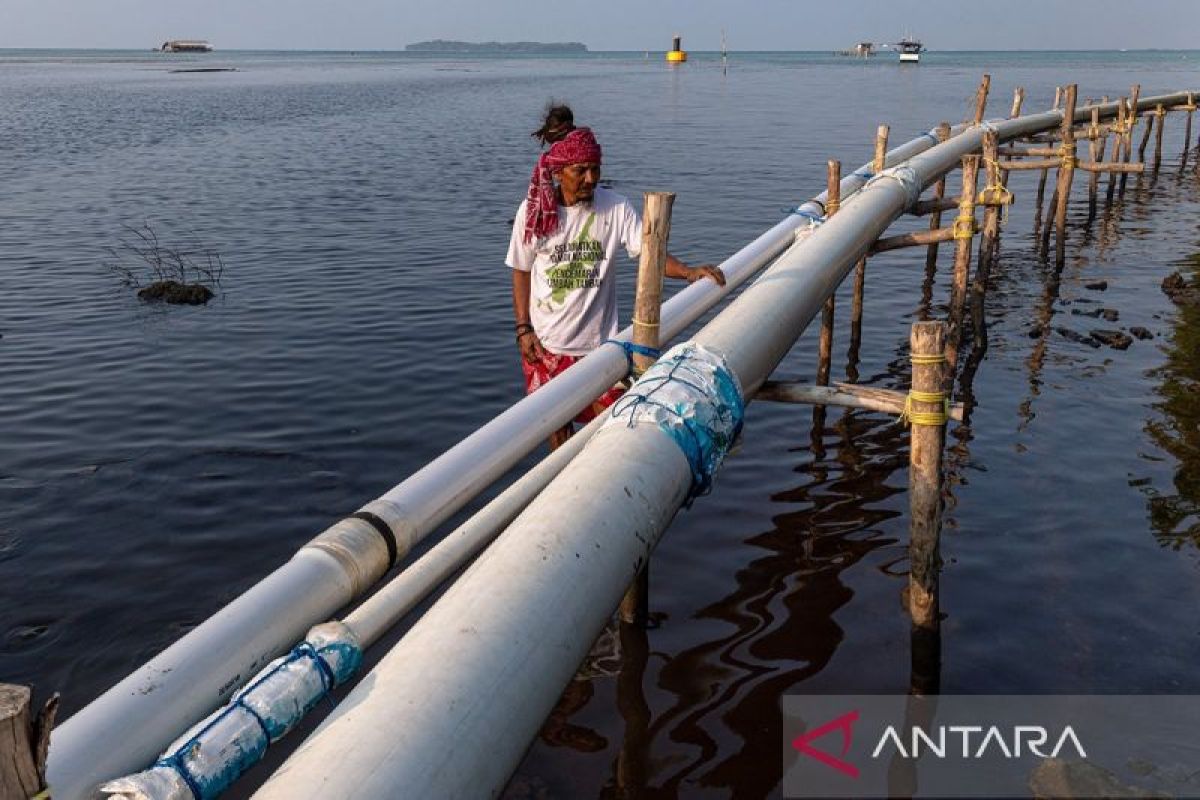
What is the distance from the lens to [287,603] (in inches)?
143

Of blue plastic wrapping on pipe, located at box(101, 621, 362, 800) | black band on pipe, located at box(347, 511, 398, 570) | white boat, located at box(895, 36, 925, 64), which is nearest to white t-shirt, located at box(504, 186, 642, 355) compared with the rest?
black band on pipe, located at box(347, 511, 398, 570)

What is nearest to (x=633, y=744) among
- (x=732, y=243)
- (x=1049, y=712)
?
(x=1049, y=712)

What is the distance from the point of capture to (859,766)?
5.23 m

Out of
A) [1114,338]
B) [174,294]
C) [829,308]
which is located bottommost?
[1114,338]

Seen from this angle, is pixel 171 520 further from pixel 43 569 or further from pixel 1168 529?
pixel 1168 529

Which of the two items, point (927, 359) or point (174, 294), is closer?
point (927, 359)

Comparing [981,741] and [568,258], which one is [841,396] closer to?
[568,258]

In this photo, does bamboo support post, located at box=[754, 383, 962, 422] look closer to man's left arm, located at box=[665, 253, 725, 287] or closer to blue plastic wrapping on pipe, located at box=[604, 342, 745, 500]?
man's left arm, located at box=[665, 253, 725, 287]

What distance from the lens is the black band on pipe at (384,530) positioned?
162 inches

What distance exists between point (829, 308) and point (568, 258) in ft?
16.2

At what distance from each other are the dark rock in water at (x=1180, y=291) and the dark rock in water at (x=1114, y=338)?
249 centimetres

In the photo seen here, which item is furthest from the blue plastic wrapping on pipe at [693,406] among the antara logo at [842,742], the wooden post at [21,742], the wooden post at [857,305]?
the wooden post at [857,305]

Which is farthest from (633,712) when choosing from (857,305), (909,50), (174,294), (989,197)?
(909,50)

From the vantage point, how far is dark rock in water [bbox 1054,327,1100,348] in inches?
509
